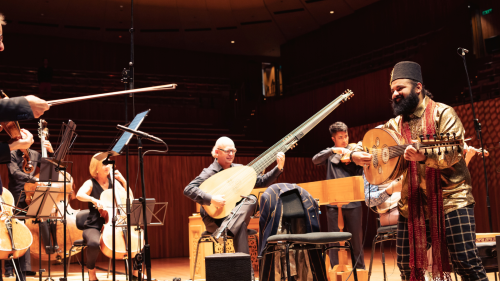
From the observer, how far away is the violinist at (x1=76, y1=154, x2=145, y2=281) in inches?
187

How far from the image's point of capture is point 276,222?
356 centimetres

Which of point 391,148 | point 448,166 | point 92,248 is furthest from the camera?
point 92,248

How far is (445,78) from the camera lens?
9641 mm

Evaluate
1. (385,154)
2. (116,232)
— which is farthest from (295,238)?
Answer: (116,232)

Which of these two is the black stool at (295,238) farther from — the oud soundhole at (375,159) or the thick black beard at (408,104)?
the thick black beard at (408,104)

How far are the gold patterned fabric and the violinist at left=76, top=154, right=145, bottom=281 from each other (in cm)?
324

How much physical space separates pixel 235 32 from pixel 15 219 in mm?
10362

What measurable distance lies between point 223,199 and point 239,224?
26 cm

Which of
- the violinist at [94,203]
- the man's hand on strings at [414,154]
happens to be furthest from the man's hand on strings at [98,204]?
the man's hand on strings at [414,154]

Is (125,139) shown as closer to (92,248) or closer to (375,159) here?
(375,159)

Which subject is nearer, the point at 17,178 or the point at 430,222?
the point at 430,222

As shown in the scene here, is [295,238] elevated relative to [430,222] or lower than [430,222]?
lower

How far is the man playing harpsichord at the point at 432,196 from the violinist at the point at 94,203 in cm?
309

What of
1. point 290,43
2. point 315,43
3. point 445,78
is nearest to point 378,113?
point 445,78
